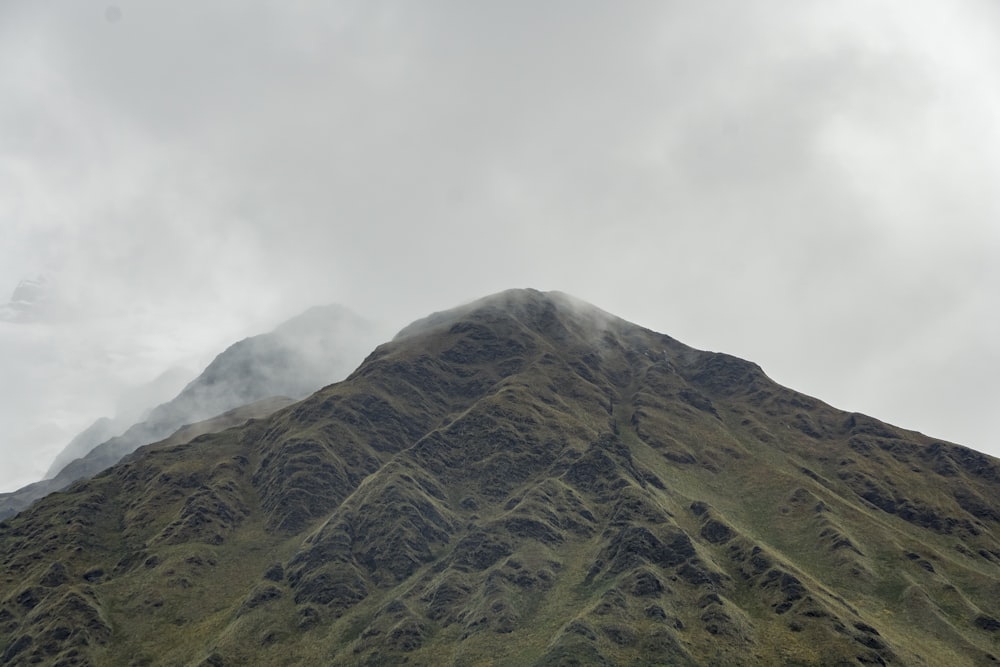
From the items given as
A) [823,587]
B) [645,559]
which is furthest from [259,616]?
[823,587]

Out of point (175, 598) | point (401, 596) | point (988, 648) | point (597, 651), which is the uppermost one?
point (175, 598)

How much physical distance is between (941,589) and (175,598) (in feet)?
687

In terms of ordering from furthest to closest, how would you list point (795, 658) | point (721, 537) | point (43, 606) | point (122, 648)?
point (721, 537) < point (43, 606) < point (122, 648) < point (795, 658)

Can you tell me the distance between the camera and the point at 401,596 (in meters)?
183

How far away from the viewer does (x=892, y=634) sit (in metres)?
158

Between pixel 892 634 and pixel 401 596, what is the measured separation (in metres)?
121

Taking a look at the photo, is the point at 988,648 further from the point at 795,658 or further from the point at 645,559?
the point at 645,559

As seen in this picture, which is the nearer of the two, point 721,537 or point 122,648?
point 122,648

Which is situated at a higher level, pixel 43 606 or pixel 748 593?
pixel 43 606

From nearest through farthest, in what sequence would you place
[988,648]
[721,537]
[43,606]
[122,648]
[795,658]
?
[795,658], [988,648], [122,648], [43,606], [721,537]

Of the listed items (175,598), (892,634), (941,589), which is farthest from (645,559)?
(175,598)

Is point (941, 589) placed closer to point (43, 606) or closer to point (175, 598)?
point (175, 598)

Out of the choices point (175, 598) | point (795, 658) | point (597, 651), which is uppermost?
point (175, 598)

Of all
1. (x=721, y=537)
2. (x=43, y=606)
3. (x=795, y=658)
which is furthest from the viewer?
(x=721, y=537)
